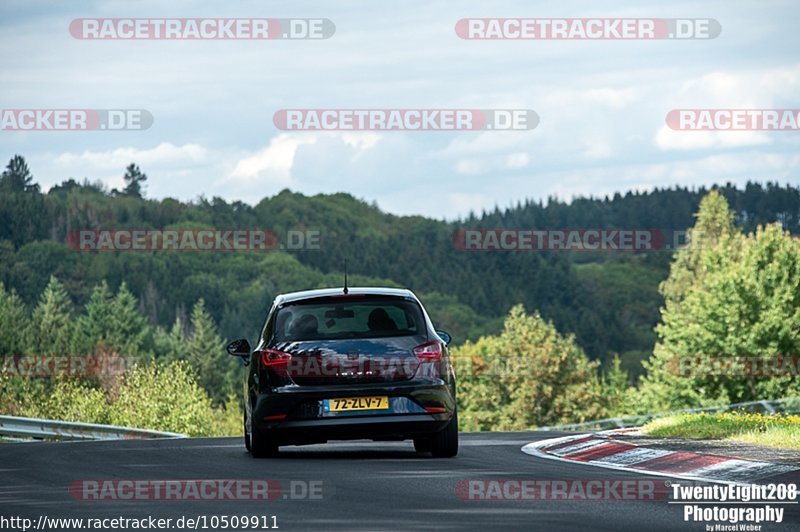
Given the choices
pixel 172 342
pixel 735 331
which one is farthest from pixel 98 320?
pixel 735 331

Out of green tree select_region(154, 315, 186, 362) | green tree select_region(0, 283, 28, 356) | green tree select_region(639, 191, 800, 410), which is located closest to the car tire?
green tree select_region(639, 191, 800, 410)

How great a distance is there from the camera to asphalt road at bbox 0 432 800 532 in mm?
9719

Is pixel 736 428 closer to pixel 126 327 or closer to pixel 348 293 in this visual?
pixel 348 293

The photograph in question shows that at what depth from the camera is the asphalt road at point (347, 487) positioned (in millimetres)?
9719

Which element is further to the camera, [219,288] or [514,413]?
[219,288]

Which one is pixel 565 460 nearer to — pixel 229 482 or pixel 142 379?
pixel 229 482

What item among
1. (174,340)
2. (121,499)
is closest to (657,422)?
(121,499)

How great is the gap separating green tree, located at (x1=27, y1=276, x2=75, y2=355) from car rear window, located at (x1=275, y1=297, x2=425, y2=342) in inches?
4421

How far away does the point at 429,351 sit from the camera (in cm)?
1492

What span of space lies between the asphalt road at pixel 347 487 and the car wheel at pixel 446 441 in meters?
0.15

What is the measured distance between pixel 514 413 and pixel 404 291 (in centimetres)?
7389

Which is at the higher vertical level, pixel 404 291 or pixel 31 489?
pixel 404 291

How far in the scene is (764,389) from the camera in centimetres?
6203

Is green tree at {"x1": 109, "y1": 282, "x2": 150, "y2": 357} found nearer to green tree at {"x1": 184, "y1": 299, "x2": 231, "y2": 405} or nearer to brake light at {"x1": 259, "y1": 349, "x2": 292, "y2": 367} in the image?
green tree at {"x1": 184, "y1": 299, "x2": 231, "y2": 405}
